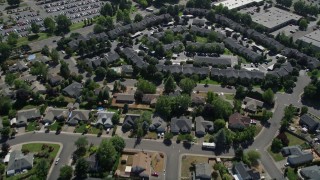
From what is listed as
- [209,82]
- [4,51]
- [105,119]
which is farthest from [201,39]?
[4,51]

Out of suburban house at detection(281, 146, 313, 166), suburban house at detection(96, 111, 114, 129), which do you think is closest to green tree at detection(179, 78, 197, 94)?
suburban house at detection(96, 111, 114, 129)

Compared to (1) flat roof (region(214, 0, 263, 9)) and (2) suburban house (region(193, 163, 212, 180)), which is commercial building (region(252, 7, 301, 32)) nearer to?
(1) flat roof (region(214, 0, 263, 9))

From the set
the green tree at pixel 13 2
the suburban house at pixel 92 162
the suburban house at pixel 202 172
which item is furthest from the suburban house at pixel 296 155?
the green tree at pixel 13 2

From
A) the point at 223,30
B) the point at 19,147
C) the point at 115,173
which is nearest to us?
the point at 115,173

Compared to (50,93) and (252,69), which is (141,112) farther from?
(252,69)

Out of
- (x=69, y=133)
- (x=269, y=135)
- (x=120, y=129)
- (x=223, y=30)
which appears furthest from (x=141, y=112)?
(x=223, y=30)

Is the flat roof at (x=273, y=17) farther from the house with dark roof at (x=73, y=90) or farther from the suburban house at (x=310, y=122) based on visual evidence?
the house with dark roof at (x=73, y=90)

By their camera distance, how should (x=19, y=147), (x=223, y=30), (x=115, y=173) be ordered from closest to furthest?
(x=115, y=173), (x=19, y=147), (x=223, y=30)
